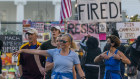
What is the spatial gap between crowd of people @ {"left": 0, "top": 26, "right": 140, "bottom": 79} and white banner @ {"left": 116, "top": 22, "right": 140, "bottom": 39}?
342 centimetres

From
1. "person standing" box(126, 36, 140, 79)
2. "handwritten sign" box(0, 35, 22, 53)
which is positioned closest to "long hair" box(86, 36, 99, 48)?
"person standing" box(126, 36, 140, 79)

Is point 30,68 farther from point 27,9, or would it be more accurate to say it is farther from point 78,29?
point 27,9

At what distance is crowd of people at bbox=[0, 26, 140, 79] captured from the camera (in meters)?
5.77

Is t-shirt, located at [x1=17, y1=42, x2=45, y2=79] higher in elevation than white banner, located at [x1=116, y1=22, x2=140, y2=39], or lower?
lower

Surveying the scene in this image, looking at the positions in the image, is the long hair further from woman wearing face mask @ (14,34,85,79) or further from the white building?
the white building

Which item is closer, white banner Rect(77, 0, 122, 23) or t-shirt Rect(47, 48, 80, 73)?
t-shirt Rect(47, 48, 80, 73)

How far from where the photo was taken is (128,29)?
1405 cm

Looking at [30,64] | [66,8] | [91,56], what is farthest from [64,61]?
[66,8]

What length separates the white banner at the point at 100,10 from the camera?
926 cm

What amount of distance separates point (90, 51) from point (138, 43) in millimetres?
1248

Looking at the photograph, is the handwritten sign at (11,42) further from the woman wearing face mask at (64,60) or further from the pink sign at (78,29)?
the woman wearing face mask at (64,60)

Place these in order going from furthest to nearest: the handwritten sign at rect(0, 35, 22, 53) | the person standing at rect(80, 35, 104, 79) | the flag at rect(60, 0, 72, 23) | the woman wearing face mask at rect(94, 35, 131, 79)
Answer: the handwritten sign at rect(0, 35, 22, 53) → the flag at rect(60, 0, 72, 23) → the person standing at rect(80, 35, 104, 79) → the woman wearing face mask at rect(94, 35, 131, 79)

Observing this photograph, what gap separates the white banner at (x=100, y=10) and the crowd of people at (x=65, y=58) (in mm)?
569

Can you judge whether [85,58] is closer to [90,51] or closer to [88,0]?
[90,51]
